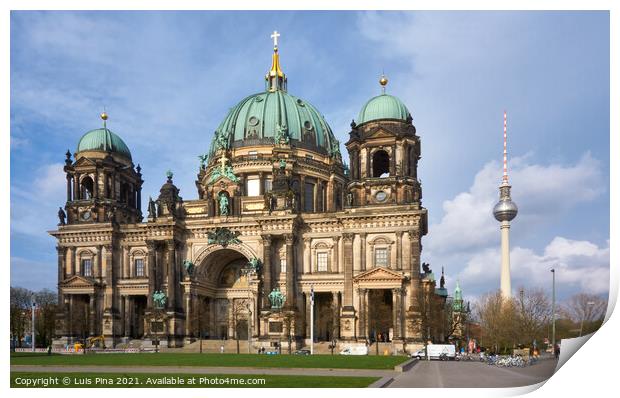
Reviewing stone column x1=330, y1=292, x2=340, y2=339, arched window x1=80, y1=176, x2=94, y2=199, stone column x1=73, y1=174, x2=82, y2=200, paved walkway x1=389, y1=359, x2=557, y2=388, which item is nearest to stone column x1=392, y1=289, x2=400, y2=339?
stone column x1=330, y1=292, x2=340, y2=339

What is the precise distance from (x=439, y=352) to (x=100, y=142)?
42.6 meters

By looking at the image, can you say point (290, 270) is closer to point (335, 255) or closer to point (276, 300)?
point (276, 300)

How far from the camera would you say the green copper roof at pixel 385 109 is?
61.6 metres

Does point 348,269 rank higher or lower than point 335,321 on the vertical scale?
higher

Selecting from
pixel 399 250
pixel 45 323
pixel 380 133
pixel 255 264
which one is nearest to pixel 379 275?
pixel 399 250

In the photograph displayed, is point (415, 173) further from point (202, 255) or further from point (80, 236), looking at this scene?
point (80, 236)

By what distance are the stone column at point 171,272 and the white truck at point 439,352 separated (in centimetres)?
2509

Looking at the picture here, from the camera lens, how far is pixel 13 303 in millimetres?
64562

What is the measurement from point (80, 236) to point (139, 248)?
21.4 feet

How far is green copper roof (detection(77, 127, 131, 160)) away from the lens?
7031 cm

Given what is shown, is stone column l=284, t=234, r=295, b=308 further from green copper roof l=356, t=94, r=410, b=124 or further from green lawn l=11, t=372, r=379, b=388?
green lawn l=11, t=372, r=379, b=388

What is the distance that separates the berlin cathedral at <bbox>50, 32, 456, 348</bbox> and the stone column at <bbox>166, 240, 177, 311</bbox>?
5.5 inches

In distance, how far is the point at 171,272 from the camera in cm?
6488

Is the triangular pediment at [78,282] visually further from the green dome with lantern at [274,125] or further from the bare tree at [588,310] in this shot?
the bare tree at [588,310]
